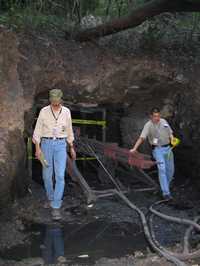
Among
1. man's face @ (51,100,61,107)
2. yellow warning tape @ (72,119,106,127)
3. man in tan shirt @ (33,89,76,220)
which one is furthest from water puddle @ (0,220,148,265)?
yellow warning tape @ (72,119,106,127)

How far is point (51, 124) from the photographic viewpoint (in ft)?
24.6

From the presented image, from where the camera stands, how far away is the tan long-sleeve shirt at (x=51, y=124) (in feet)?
24.6

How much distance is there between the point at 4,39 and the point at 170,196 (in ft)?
14.2

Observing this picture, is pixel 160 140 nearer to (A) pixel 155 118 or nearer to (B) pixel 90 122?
(A) pixel 155 118

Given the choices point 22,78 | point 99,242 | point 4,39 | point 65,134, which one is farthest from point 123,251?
point 4,39

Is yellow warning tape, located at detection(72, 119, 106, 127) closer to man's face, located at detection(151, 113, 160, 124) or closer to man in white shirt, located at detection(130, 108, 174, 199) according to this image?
man in white shirt, located at detection(130, 108, 174, 199)

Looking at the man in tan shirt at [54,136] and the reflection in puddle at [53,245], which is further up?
the man in tan shirt at [54,136]

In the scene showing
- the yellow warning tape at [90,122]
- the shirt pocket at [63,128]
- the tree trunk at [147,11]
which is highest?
the tree trunk at [147,11]

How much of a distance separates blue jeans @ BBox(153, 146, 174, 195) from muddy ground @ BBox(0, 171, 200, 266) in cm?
37

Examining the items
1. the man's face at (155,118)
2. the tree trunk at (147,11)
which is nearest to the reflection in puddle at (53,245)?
the man's face at (155,118)

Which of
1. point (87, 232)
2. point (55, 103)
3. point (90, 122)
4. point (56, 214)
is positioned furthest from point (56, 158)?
point (90, 122)

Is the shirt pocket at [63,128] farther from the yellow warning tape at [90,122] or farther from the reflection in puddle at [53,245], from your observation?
the yellow warning tape at [90,122]

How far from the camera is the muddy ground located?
21.3ft

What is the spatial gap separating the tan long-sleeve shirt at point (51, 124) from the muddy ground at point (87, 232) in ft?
4.83
